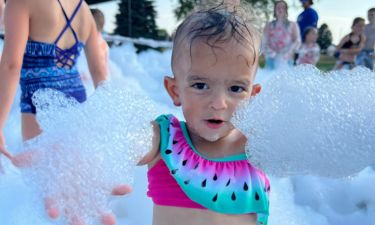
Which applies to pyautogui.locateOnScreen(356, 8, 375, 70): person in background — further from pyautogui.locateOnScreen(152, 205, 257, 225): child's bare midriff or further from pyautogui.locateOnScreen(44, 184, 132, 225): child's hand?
pyautogui.locateOnScreen(44, 184, 132, 225): child's hand

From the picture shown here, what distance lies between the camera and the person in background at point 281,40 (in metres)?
5.86

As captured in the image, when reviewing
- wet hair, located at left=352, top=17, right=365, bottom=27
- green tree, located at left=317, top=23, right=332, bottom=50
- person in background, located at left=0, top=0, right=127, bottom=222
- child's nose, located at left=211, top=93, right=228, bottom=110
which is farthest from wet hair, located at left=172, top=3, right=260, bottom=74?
green tree, located at left=317, top=23, right=332, bottom=50

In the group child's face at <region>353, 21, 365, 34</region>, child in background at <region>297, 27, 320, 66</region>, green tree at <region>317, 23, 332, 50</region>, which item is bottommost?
green tree at <region>317, 23, 332, 50</region>

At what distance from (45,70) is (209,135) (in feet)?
3.24

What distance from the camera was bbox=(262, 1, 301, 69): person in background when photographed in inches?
231

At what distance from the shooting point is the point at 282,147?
122cm

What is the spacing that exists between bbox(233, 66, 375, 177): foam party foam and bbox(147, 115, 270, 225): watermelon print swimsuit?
8cm

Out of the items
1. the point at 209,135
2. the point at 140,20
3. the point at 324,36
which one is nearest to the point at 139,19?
the point at 140,20

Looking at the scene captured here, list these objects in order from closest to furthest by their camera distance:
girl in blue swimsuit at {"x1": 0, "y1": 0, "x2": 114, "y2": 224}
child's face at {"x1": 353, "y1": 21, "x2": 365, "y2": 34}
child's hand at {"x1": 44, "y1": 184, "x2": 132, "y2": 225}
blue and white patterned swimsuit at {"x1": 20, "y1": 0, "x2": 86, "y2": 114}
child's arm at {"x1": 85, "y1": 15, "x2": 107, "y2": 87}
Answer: child's hand at {"x1": 44, "y1": 184, "x2": 132, "y2": 225} < girl in blue swimsuit at {"x1": 0, "y1": 0, "x2": 114, "y2": 224} < blue and white patterned swimsuit at {"x1": 20, "y1": 0, "x2": 86, "y2": 114} < child's arm at {"x1": 85, "y1": 15, "x2": 107, "y2": 87} < child's face at {"x1": 353, "y1": 21, "x2": 365, "y2": 34}

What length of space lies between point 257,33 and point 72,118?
0.51 meters

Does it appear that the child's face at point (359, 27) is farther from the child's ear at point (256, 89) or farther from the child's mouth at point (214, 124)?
the child's mouth at point (214, 124)

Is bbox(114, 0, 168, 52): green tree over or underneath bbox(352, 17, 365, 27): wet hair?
underneath

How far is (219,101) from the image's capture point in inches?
49.6

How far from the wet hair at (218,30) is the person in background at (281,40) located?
4.58 m
